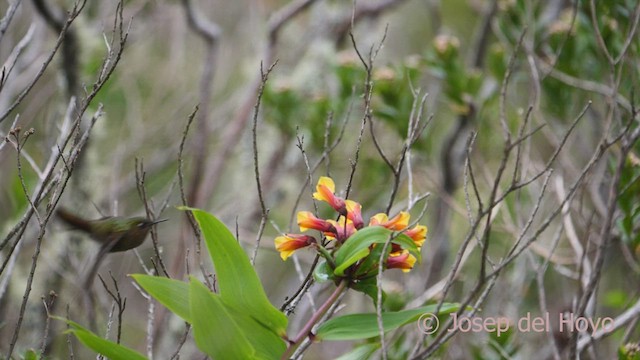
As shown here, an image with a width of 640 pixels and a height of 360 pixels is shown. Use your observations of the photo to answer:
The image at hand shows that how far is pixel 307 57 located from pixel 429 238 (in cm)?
100

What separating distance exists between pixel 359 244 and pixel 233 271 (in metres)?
0.19

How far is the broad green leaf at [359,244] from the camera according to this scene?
1.05m

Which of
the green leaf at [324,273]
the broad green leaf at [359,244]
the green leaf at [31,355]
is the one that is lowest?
the green leaf at [31,355]

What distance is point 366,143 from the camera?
3.28 m

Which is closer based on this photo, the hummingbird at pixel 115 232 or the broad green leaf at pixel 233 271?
the broad green leaf at pixel 233 271

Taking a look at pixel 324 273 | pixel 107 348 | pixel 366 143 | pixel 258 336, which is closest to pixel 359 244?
pixel 324 273

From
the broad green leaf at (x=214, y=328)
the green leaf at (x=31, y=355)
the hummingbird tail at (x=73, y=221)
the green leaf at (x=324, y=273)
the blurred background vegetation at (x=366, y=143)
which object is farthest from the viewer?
the blurred background vegetation at (x=366, y=143)

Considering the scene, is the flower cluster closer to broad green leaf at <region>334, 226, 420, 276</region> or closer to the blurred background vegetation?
broad green leaf at <region>334, 226, 420, 276</region>

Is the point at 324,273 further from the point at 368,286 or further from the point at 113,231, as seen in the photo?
the point at 113,231

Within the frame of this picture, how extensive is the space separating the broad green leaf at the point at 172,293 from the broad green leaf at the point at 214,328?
62mm

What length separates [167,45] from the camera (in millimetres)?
4805

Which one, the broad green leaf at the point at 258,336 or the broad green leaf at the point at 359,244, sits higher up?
the broad green leaf at the point at 359,244

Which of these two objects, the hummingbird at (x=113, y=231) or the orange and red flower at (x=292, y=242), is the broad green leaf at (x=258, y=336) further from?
the hummingbird at (x=113, y=231)

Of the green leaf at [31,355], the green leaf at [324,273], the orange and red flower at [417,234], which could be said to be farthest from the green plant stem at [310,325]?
the green leaf at [31,355]
